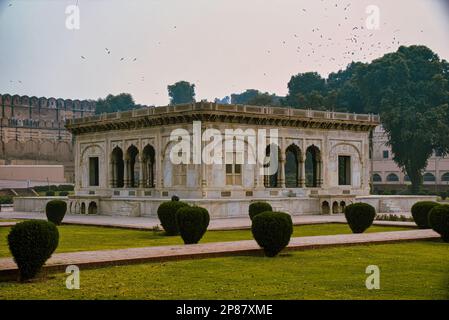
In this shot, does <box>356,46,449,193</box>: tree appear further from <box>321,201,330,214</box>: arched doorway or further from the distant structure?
the distant structure

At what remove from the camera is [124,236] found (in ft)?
72.9

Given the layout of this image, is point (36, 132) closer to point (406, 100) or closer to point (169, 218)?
point (406, 100)

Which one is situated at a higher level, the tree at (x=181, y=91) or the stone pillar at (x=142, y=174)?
the tree at (x=181, y=91)

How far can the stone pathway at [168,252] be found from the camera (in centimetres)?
1412

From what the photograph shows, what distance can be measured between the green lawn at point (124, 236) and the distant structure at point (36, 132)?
55277 mm

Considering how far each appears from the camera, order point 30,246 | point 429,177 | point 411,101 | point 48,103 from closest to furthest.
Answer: point 30,246 → point 411,101 → point 429,177 → point 48,103

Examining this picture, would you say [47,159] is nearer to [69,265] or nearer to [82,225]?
[82,225]

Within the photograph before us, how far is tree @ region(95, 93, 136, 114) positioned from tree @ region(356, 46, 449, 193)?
4466 cm

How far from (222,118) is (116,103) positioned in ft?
220

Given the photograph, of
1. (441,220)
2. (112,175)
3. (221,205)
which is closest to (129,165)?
(112,175)

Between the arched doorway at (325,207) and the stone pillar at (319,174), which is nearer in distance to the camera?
the arched doorway at (325,207)

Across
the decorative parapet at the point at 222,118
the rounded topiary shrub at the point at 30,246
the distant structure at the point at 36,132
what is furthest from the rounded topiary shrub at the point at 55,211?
the distant structure at the point at 36,132

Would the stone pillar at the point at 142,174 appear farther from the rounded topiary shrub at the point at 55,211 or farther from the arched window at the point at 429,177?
the arched window at the point at 429,177
